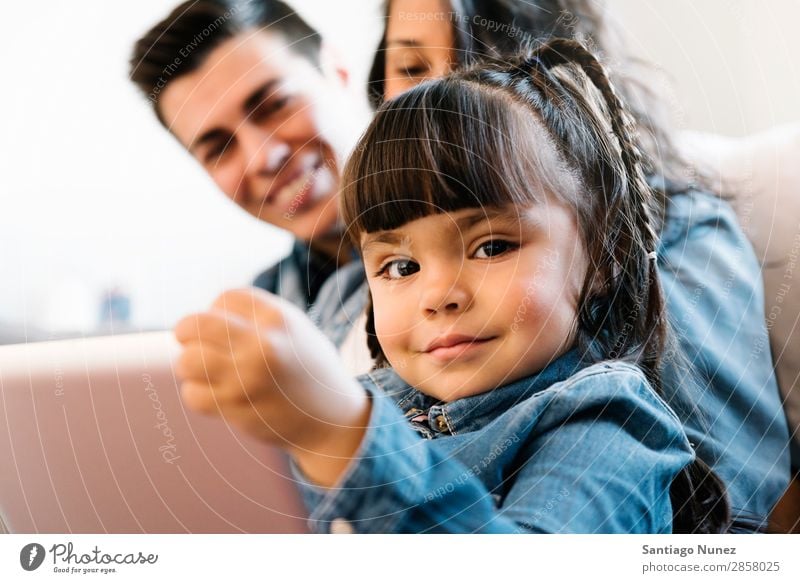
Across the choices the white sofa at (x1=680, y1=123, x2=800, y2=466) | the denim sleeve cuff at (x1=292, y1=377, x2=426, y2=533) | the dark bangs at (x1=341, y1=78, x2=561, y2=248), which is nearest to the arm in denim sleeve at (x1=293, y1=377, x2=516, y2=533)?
the denim sleeve cuff at (x1=292, y1=377, x2=426, y2=533)

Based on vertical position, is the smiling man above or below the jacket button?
above

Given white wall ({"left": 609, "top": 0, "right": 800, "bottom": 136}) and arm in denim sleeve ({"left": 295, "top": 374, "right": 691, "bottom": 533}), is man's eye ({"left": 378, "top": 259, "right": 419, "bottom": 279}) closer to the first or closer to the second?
arm in denim sleeve ({"left": 295, "top": 374, "right": 691, "bottom": 533})

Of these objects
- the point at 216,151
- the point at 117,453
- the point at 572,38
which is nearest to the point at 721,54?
the point at 572,38

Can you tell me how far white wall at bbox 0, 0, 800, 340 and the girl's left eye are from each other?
116mm

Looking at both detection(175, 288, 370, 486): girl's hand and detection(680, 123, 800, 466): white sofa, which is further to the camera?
detection(680, 123, 800, 466): white sofa

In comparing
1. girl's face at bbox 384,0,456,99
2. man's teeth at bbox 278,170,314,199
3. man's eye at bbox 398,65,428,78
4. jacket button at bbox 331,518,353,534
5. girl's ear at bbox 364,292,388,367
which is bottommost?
jacket button at bbox 331,518,353,534

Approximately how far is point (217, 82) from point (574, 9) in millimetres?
208

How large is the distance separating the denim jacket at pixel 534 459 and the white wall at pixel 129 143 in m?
0.13

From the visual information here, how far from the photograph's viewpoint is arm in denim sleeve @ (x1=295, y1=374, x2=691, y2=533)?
1.42ft

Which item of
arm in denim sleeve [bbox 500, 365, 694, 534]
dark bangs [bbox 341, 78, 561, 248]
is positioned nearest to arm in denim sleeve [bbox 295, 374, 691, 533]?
arm in denim sleeve [bbox 500, 365, 694, 534]

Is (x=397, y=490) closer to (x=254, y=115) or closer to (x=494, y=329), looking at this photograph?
(x=494, y=329)

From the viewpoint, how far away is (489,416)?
0.45m

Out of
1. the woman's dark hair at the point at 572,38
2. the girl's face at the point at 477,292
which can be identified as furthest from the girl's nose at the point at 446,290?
the woman's dark hair at the point at 572,38

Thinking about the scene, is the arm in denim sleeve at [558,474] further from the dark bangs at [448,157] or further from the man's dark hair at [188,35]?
the man's dark hair at [188,35]
